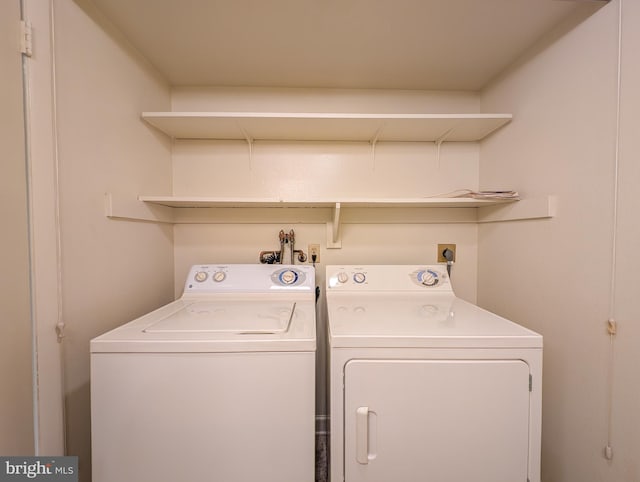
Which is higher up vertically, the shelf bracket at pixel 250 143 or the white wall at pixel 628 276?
the shelf bracket at pixel 250 143

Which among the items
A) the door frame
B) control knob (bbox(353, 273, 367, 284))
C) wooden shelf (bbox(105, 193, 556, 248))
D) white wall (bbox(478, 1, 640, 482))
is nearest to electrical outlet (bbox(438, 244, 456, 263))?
wooden shelf (bbox(105, 193, 556, 248))

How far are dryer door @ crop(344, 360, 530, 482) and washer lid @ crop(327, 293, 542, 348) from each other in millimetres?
86

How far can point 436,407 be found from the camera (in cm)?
86

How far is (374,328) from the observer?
96cm

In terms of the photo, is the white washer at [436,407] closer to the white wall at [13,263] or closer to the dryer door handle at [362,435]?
the dryer door handle at [362,435]

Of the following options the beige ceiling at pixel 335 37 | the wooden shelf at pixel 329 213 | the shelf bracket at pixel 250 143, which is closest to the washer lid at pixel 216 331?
the wooden shelf at pixel 329 213

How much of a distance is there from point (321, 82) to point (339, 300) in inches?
52.4

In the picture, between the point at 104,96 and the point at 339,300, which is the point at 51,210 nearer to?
the point at 104,96

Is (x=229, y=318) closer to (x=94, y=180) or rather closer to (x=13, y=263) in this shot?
(x=13, y=263)

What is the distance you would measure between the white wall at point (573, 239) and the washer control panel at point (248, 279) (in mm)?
1136

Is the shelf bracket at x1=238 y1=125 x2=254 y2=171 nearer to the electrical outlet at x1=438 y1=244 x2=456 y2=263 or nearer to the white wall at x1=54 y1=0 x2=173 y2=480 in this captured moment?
the white wall at x1=54 y1=0 x2=173 y2=480

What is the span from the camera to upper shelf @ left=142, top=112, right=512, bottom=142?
135 centimetres

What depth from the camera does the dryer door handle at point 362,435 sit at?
86 cm

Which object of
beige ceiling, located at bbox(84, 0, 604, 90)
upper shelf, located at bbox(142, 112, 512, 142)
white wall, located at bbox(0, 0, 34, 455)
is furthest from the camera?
upper shelf, located at bbox(142, 112, 512, 142)
